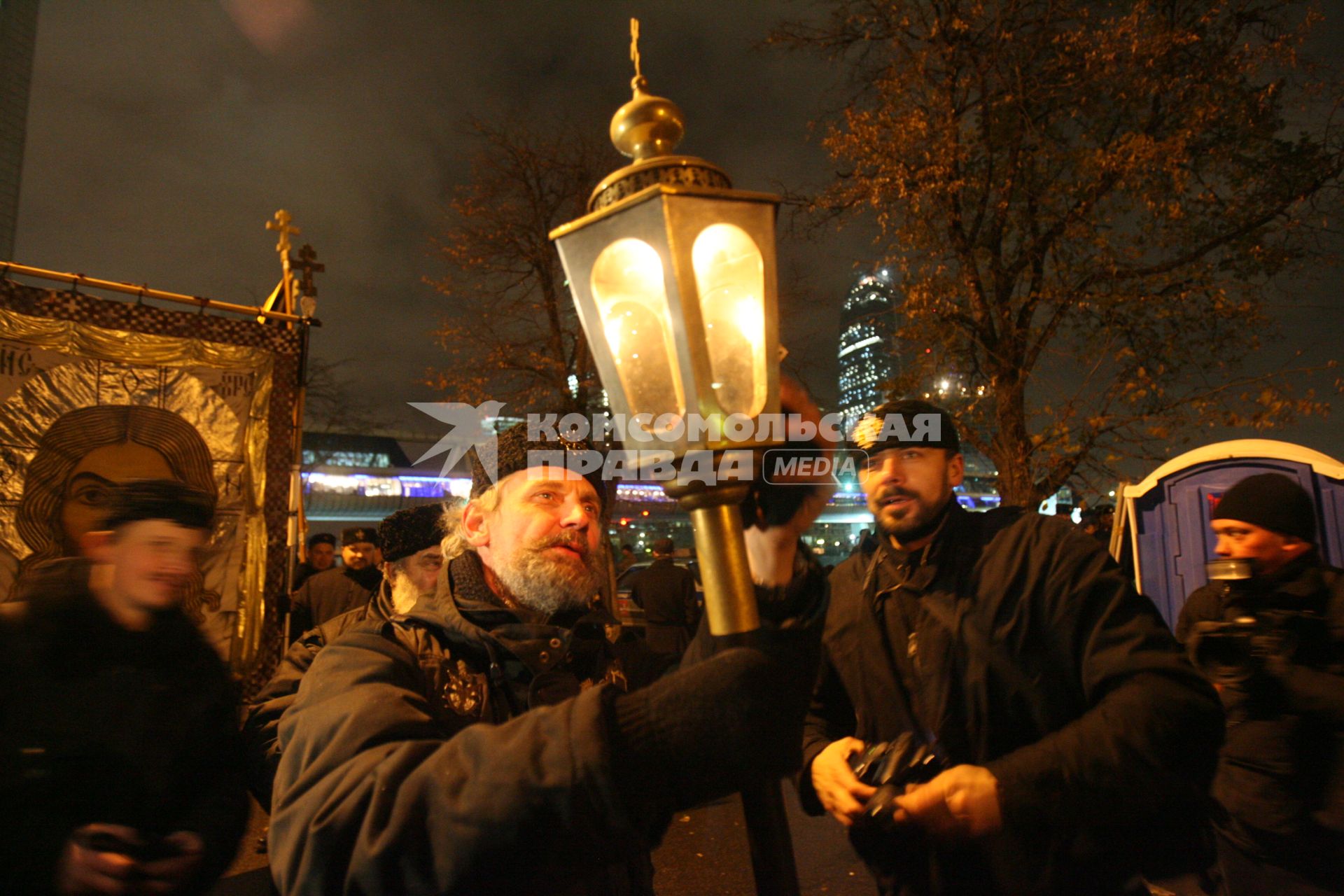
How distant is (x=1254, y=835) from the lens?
2873mm

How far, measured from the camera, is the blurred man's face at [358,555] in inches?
257

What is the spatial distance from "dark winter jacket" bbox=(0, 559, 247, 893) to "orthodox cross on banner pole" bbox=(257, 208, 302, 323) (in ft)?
16.4

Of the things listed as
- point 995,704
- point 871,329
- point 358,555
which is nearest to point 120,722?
point 995,704

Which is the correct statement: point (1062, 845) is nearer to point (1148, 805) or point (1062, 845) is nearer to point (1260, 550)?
point (1148, 805)

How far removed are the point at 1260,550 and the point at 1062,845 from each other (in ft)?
6.53

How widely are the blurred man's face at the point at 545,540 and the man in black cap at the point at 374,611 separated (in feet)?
3.48

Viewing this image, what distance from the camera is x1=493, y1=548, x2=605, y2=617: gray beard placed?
190 cm

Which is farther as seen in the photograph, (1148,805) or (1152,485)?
(1152,485)

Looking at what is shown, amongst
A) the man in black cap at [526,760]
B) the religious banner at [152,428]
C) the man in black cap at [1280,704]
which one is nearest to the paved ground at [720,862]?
the religious banner at [152,428]

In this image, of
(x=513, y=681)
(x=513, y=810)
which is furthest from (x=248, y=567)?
(x=513, y=810)

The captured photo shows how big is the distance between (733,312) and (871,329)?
39.1ft

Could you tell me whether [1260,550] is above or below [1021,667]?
above

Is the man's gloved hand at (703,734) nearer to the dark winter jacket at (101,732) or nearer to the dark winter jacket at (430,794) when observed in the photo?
the dark winter jacket at (430,794)

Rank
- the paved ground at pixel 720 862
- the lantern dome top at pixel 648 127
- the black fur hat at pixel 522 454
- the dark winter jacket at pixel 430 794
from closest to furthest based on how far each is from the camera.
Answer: the dark winter jacket at pixel 430 794, the lantern dome top at pixel 648 127, the black fur hat at pixel 522 454, the paved ground at pixel 720 862
